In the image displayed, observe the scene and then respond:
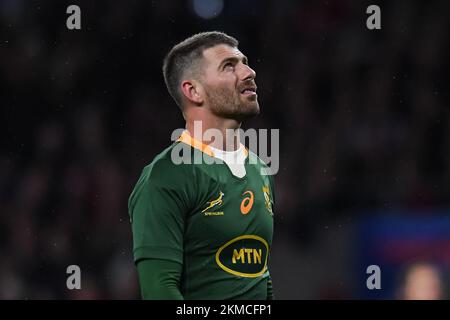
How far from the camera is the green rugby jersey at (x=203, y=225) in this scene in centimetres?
A: 298

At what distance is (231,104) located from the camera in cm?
324

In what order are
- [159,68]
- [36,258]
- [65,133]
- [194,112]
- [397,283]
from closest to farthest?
[194,112] → [397,283] → [36,258] → [65,133] → [159,68]

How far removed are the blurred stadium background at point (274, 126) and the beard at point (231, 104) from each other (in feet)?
10.6

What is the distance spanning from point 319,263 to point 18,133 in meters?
2.71


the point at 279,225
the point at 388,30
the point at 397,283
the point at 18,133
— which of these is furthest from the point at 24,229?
the point at 388,30

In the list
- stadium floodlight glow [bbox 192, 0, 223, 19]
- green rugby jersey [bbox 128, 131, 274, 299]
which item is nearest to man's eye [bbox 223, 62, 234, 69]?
green rugby jersey [bbox 128, 131, 274, 299]

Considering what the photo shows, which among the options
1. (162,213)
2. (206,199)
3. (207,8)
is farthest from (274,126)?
(162,213)

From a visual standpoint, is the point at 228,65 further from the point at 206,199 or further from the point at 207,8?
the point at 207,8

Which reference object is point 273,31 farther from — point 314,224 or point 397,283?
point 397,283

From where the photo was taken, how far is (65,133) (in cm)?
733

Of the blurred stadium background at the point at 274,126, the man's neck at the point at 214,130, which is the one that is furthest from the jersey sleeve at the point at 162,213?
the blurred stadium background at the point at 274,126

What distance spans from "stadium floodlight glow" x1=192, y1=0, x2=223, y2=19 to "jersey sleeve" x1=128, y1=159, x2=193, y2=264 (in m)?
5.35

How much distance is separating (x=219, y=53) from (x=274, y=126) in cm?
419

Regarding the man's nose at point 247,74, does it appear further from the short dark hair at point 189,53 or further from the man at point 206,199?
the short dark hair at point 189,53
